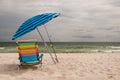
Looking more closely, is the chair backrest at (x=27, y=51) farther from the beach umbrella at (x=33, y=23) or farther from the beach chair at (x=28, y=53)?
the beach umbrella at (x=33, y=23)

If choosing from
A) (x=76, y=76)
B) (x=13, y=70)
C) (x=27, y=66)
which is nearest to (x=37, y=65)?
(x=27, y=66)

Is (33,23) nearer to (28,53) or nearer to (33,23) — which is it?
(33,23)

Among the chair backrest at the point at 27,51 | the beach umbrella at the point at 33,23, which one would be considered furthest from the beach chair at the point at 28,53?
the beach umbrella at the point at 33,23

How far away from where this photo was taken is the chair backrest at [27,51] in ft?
30.9

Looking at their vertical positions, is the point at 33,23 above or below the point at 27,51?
above

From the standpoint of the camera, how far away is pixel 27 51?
9.47 meters

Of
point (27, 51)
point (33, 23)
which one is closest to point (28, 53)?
point (27, 51)

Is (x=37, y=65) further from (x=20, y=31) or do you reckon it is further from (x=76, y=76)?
(x=76, y=76)

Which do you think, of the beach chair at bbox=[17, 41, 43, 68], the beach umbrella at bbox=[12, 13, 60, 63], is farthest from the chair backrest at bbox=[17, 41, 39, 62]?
the beach umbrella at bbox=[12, 13, 60, 63]

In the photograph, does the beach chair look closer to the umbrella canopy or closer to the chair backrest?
the chair backrest

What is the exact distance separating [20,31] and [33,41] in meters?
0.62

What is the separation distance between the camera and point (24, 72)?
29.5 ft

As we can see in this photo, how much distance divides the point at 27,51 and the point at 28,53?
0.29 feet

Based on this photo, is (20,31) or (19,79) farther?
(20,31)
